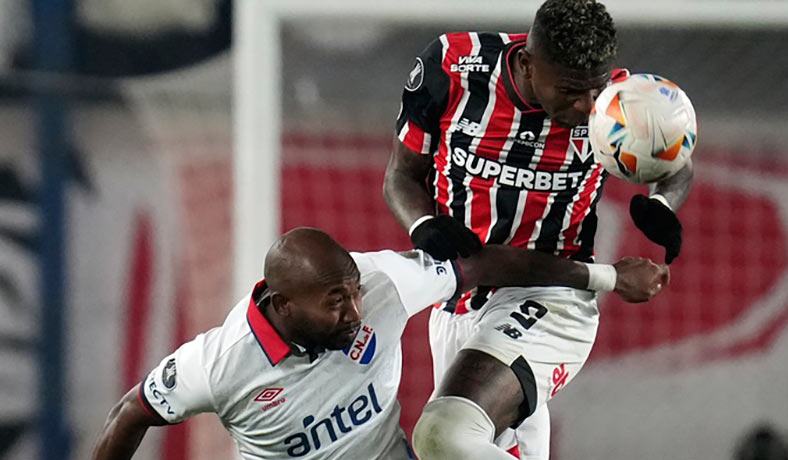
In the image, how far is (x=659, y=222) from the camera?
2.98 m

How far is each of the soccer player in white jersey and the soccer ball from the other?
408 millimetres

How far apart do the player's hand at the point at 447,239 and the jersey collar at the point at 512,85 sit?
1.04ft

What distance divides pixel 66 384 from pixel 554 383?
408cm

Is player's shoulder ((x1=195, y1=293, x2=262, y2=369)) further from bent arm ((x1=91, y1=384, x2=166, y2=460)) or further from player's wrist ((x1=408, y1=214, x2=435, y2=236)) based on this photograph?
player's wrist ((x1=408, y1=214, x2=435, y2=236))

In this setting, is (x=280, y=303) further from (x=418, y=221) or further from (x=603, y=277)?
(x=603, y=277)

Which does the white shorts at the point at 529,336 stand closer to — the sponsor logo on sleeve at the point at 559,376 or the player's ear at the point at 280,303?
the sponsor logo on sleeve at the point at 559,376

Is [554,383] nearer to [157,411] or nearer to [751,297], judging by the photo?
[157,411]

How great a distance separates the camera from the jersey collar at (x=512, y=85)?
3002 mm

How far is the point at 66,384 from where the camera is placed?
21.5 ft

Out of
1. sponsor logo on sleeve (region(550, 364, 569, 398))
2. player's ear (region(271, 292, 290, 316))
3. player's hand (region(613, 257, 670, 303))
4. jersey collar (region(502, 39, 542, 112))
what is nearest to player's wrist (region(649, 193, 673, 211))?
player's hand (region(613, 257, 670, 303))

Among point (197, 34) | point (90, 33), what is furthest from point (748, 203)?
point (90, 33)

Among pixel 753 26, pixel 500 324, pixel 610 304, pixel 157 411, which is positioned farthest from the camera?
pixel 610 304

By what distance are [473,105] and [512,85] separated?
0.41 ft

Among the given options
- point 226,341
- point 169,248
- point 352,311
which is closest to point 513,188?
point 352,311
